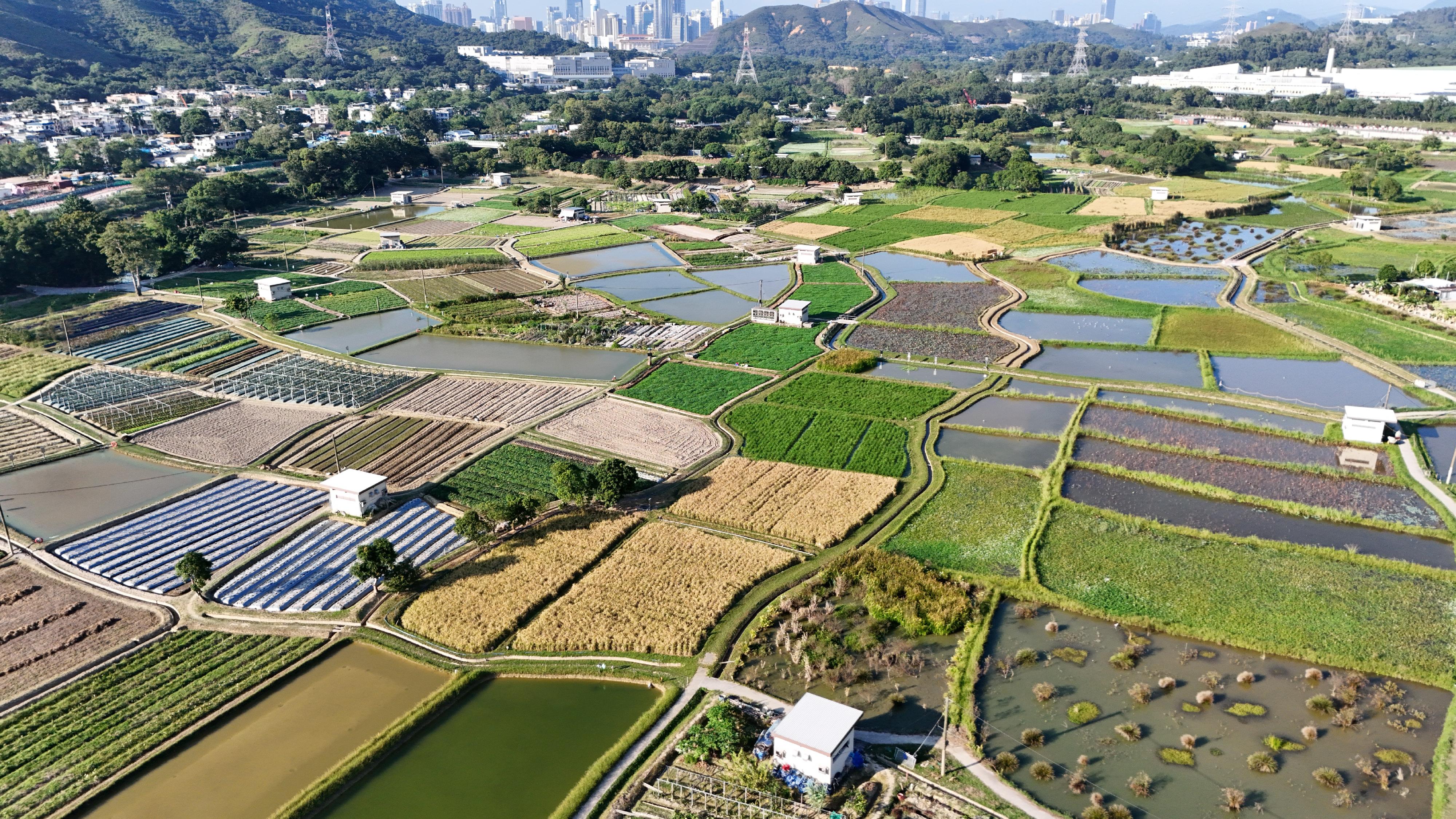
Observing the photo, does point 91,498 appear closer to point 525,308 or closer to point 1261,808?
point 525,308

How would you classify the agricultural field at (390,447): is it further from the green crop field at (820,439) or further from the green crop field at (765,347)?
the green crop field at (765,347)

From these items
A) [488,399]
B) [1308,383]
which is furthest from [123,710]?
[1308,383]

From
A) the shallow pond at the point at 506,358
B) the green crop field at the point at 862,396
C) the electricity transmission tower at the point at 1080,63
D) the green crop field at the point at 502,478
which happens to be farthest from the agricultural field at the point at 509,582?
the electricity transmission tower at the point at 1080,63

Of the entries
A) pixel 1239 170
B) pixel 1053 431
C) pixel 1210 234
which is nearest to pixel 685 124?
pixel 1239 170

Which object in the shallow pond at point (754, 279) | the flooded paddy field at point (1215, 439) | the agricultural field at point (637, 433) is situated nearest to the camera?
the flooded paddy field at point (1215, 439)

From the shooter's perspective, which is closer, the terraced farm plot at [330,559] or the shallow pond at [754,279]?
the terraced farm plot at [330,559]

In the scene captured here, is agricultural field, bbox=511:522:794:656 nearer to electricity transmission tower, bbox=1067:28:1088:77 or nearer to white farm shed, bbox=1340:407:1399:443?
white farm shed, bbox=1340:407:1399:443

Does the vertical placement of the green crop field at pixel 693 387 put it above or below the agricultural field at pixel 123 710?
above
